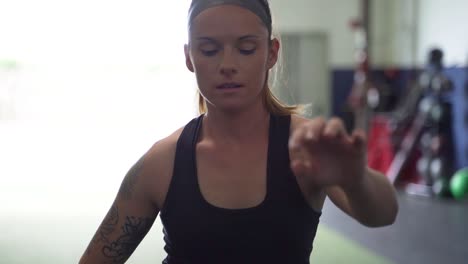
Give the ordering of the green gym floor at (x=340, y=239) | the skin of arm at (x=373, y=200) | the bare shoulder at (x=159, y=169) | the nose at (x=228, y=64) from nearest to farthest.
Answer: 1. the skin of arm at (x=373, y=200)
2. the nose at (x=228, y=64)
3. the bare shoulder at (x=159, y=169)
4. the green gym floor at (x=340, y=239)

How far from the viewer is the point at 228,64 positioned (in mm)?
916

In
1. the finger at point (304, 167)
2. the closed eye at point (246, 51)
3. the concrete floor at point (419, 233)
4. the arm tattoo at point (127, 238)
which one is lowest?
the concrete floor at point (419, 233)

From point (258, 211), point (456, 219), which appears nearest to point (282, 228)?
point (258, 211)

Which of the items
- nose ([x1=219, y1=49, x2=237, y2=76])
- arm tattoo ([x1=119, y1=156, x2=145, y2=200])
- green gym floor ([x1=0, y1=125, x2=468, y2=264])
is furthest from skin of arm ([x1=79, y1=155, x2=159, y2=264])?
green gym floor ([x1=0, y1=125, x2=468, y2=264])

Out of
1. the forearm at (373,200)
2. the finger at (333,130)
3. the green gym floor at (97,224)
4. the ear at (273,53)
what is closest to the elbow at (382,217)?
the forearm at (373,200)

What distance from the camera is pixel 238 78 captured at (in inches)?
36.4

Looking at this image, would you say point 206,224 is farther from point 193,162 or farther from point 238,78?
point 238,78

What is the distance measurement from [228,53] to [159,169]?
0.88 ft

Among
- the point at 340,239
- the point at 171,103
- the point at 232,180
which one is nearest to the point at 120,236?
the point at 232,180

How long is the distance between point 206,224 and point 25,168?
208 inches

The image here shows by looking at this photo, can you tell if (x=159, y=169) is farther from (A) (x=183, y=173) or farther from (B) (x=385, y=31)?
(B) (x=385, y=31)

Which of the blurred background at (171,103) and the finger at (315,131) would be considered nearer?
the finger at (315,131)

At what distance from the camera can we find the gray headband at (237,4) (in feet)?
3.08

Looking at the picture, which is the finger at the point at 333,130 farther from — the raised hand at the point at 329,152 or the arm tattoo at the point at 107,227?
the arm tattoo at the point at 107,227
